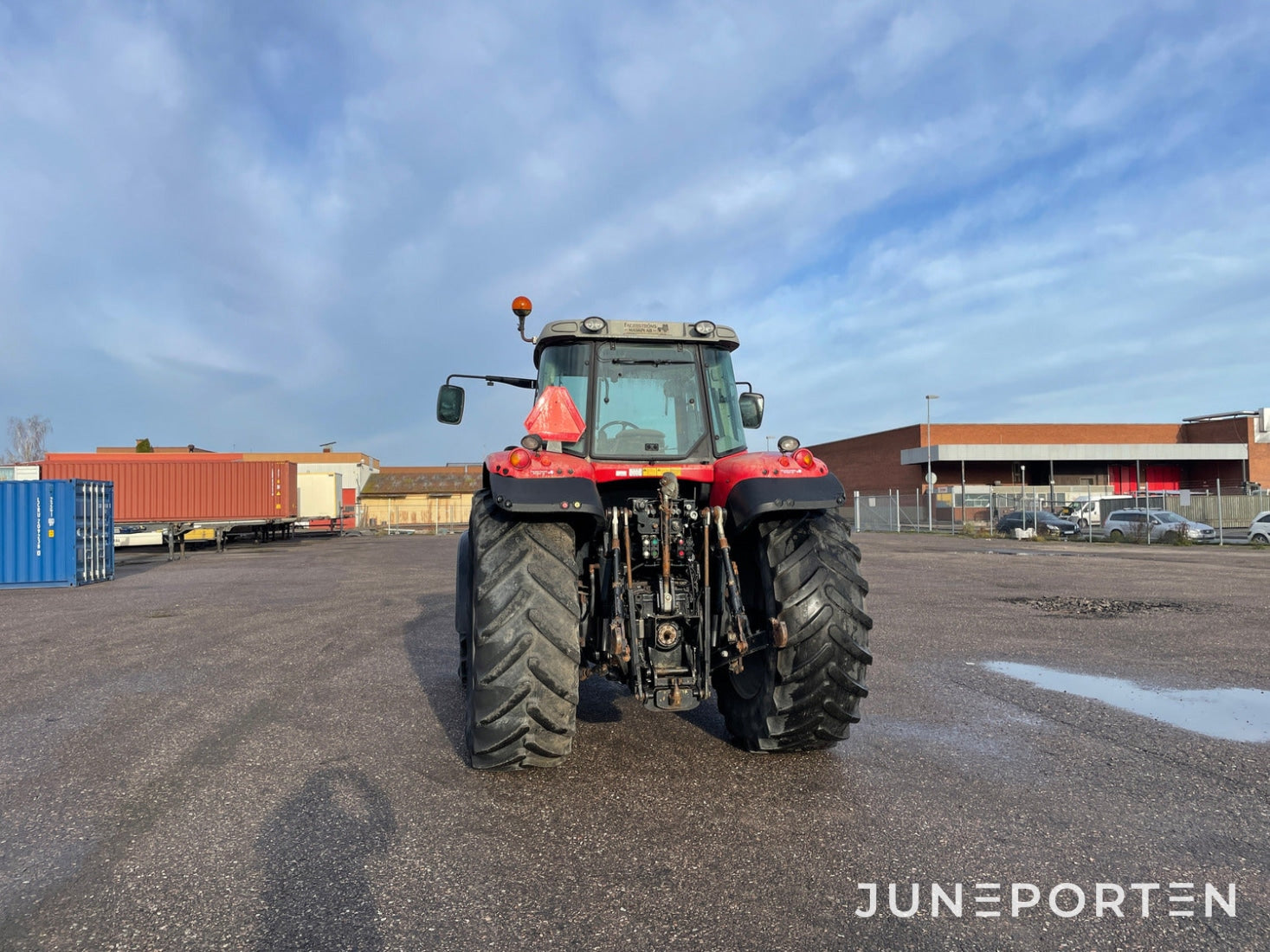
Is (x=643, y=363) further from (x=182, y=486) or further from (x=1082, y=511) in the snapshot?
(x=1082, y=511)

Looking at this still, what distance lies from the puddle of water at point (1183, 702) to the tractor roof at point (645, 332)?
3.82 m

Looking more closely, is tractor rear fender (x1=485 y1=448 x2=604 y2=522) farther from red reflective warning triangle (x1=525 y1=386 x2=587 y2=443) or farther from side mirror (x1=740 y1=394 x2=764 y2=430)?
side mirror (x1=740 y1=394 x2=764 y2=430)

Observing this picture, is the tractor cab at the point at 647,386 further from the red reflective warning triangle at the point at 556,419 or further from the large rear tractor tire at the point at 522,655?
the large rear tractor tire at the point at 522,655

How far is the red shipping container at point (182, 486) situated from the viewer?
2728cm

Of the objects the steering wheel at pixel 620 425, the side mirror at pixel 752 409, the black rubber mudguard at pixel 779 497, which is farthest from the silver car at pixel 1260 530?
the steering wheel at pixel 620 425

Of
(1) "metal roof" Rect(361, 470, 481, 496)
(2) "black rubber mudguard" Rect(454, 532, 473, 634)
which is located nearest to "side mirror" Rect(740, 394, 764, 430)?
(2) "black rubber mudguard" Rect(454, 532, 473, 634)

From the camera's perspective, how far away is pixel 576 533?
425 cm

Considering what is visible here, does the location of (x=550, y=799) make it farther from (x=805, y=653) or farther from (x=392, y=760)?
(x=805, y=653)

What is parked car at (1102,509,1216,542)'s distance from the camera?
26375 millimetres

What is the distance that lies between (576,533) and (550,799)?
1381mm

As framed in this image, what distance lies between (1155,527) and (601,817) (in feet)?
98.4

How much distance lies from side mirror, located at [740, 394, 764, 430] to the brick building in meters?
43.1

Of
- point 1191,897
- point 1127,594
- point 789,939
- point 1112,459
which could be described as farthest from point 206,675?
point 1112,459

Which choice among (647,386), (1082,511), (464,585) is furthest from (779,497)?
(1082,511)
